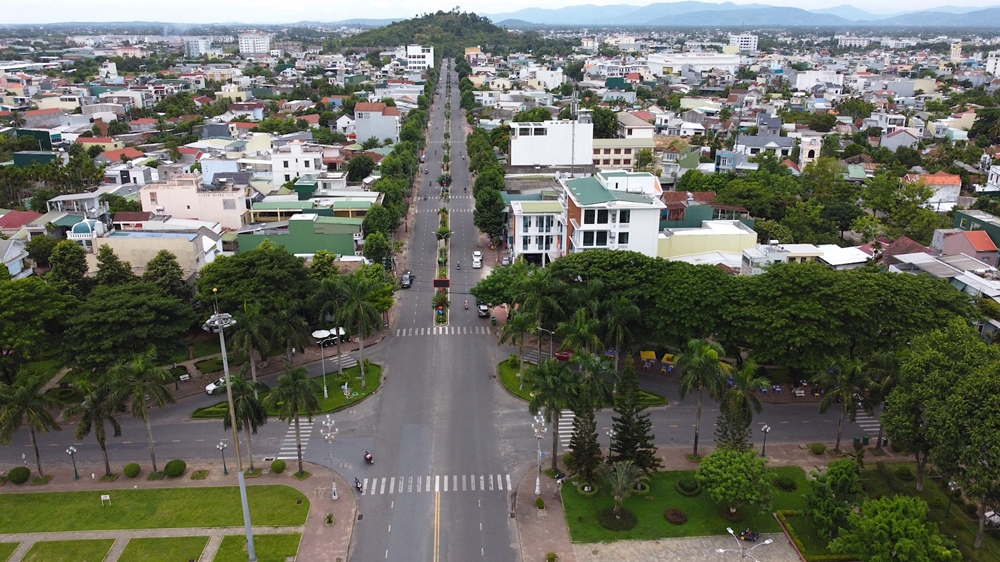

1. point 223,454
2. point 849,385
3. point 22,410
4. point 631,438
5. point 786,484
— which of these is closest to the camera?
point 22,410

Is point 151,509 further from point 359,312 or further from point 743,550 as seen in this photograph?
point 743,550

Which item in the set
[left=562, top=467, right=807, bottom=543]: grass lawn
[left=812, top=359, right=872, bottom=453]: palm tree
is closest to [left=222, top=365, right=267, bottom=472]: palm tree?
→ [left=562, top=467, right=807, bottom=543]: grass lawn

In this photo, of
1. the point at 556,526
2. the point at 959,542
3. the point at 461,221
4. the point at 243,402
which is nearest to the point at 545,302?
the point at 556,526

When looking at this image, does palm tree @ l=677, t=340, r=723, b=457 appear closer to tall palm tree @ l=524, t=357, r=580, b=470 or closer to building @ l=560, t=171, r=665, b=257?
tall palm tree @ l=524, t=357, r=580, b=470

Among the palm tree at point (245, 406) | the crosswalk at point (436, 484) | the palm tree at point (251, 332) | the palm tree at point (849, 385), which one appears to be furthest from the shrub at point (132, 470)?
the palm tree at point (849, 385)

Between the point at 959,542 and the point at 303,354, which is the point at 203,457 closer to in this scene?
the point at 303,354

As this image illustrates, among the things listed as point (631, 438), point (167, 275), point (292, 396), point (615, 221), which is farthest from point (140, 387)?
point (615, 221)
